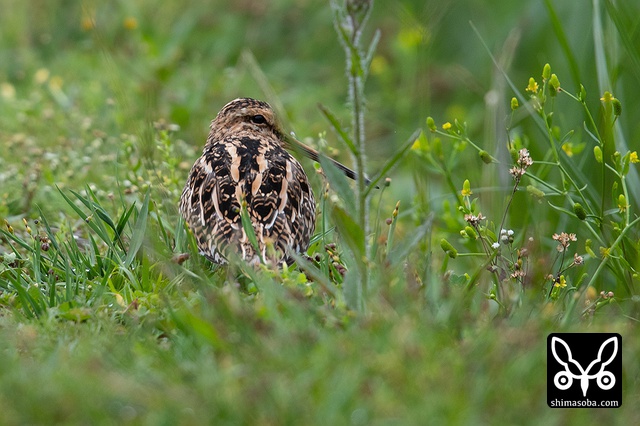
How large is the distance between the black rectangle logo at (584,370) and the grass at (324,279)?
0.04m

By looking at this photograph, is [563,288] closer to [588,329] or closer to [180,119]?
[588,329]

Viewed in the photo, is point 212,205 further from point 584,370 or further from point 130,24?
point 130,24

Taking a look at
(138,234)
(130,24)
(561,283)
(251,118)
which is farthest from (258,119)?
(130,24)

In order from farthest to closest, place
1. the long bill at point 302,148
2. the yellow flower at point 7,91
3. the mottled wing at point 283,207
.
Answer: the yellow flower at point 7,91, the long bill at point 302,148, the mottled wing at point 283,207

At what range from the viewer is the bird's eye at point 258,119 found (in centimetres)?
570

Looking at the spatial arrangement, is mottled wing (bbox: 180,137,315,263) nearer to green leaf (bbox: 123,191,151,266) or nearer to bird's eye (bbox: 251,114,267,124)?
green leaf (bbox: 123,191,151,266)

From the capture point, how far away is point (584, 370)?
3.48m

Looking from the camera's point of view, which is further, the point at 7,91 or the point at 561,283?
the point at 7,91

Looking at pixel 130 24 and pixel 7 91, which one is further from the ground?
pixel 130 24

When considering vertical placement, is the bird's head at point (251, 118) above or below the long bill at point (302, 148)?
above

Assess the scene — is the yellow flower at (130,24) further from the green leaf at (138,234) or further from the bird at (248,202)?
the green leaf at (138,234)

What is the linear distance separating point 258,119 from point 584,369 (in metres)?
2.74

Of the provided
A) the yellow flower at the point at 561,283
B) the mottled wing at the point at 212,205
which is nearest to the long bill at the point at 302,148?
the mottled wing at the point at 212,205

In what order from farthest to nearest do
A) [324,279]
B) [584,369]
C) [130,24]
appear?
[130,24], [324,279], [584,369]
